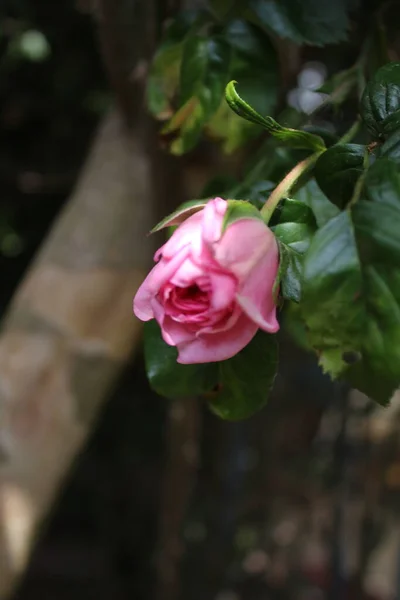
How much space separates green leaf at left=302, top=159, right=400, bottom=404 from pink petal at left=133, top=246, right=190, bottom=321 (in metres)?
0.06

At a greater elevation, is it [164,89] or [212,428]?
[164,89]

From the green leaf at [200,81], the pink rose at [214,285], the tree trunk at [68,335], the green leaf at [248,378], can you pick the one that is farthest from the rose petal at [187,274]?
the tree trunk at [68,335]

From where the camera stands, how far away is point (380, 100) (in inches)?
15.4

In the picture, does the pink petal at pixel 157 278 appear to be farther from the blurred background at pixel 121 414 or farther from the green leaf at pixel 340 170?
the blurred background at pixel 121 414

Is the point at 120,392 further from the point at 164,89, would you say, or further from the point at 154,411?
the point at 164,89

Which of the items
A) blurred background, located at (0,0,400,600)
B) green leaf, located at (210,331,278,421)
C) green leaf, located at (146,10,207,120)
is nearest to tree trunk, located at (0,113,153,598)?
blurred background, located at (0,0,400,600)

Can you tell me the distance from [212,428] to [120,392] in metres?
0.37

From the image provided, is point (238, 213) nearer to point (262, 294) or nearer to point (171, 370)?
point (262, 294)

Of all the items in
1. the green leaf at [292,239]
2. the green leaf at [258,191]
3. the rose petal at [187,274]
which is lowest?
the green leaf at [258,191]

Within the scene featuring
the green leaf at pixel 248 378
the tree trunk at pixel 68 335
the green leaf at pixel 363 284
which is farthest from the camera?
the tree trunk at pixel 68 335

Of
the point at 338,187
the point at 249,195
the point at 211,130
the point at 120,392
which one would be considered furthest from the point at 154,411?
the point at 338,187

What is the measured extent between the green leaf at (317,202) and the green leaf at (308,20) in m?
0.14

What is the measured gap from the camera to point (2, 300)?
1.57 metres

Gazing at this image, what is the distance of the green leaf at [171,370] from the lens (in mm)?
455
